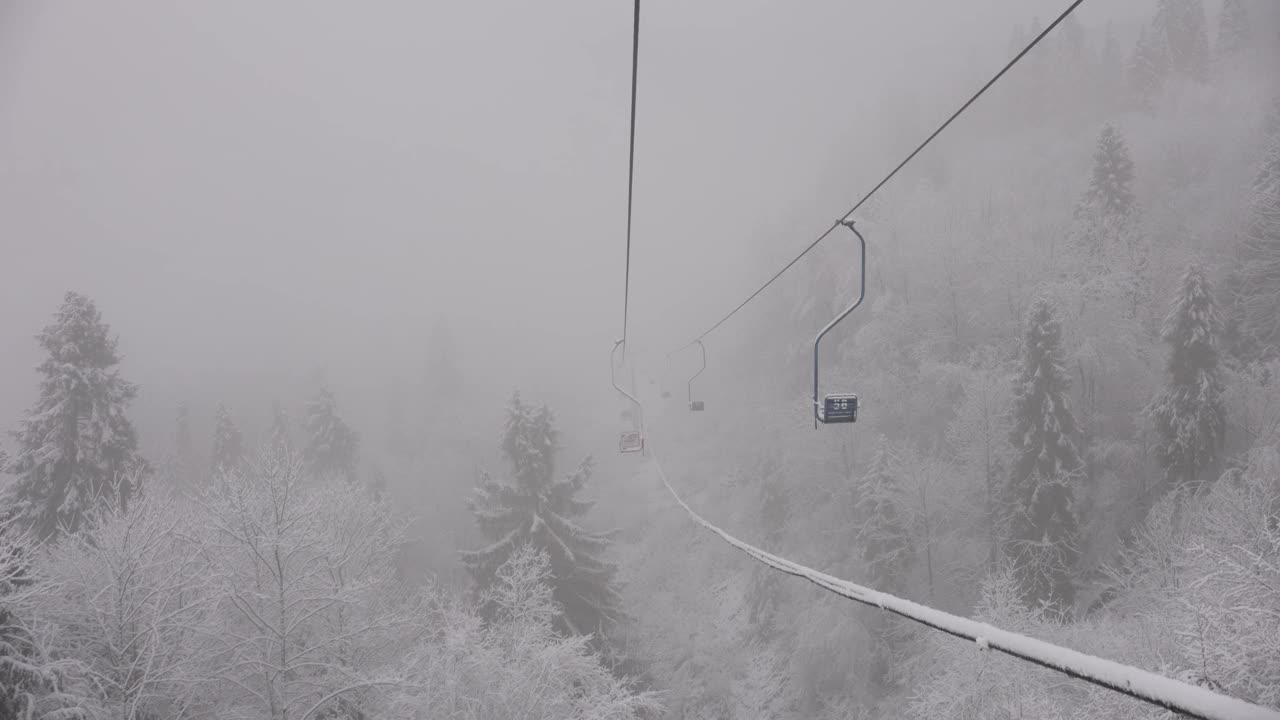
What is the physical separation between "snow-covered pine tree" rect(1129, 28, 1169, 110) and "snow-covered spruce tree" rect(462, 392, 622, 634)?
58648 millimetres

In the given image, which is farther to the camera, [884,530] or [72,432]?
[884,530]

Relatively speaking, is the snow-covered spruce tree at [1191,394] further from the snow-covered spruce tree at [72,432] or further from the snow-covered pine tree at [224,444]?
the snow-covered pine tree at [224,444]

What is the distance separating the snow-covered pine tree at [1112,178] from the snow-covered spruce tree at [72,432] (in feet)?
169

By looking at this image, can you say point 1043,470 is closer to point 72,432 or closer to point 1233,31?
point 72,432

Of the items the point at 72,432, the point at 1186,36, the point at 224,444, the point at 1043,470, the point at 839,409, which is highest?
the point at 1186,36

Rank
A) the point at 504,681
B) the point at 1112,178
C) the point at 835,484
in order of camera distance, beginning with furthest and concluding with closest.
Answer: the point at 1112,178 → the point at 835,484 → the point at 504,681

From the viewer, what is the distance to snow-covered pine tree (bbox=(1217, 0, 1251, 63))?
151 feet

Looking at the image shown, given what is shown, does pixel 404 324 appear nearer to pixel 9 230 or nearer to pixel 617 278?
pixel 617 278

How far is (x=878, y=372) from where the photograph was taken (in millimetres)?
35219

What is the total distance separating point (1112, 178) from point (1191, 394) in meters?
18.3

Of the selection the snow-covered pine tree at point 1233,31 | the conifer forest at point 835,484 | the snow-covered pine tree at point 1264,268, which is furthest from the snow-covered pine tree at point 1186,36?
the snow-covered pine tree at point 1264,268

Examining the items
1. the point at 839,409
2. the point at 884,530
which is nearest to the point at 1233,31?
the point at 884,530

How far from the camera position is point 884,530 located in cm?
2652

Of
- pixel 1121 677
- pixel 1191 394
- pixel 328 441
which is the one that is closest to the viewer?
pixel 1121 677
